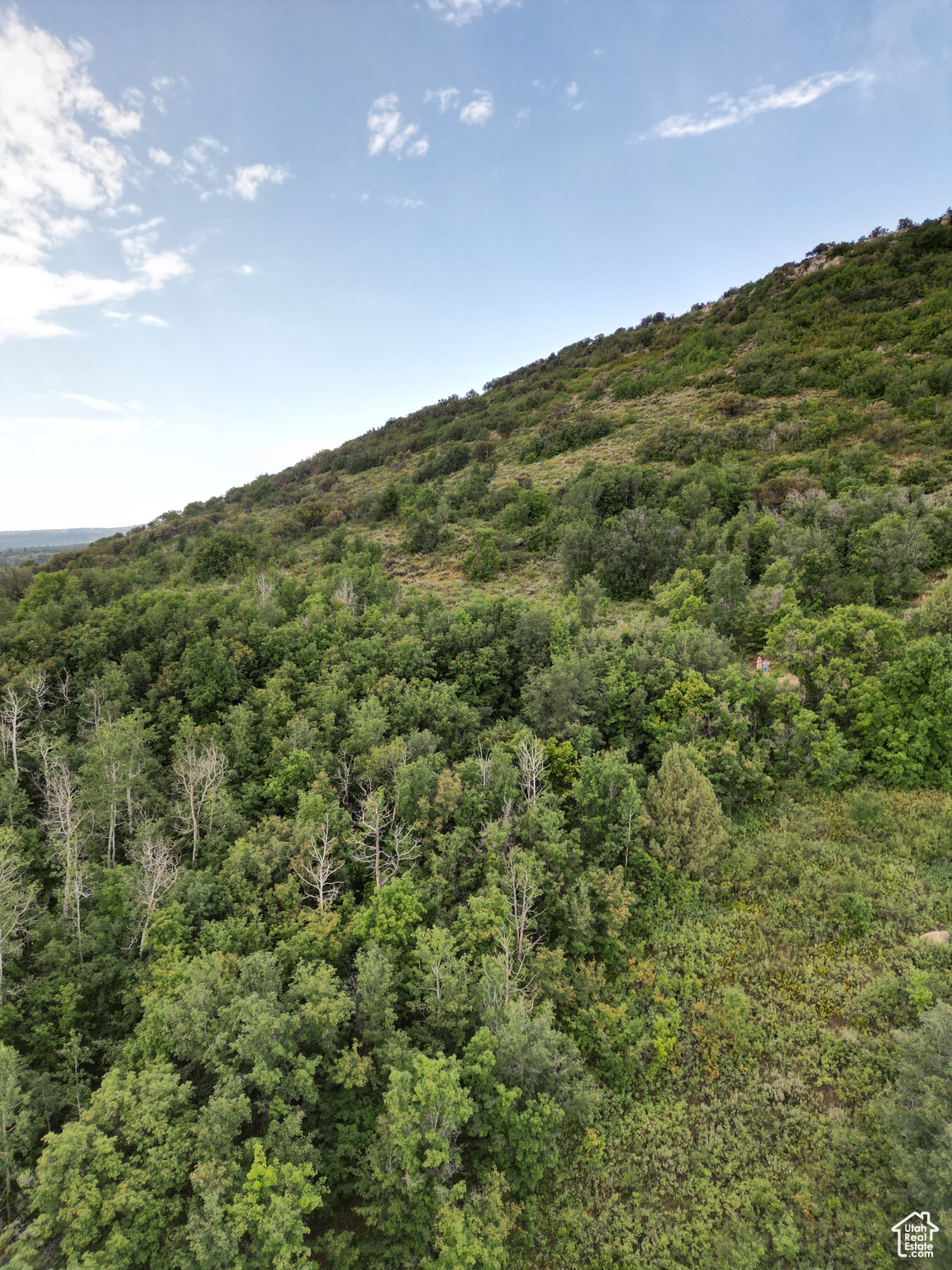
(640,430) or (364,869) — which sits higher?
(640,430)

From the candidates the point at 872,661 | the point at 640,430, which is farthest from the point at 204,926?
the point at 640,430

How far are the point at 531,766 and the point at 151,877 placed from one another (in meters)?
15.2

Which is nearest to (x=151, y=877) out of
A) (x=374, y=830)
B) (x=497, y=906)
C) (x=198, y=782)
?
(x=198, y=782)

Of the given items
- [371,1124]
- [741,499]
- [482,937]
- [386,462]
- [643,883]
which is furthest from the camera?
[386,462]

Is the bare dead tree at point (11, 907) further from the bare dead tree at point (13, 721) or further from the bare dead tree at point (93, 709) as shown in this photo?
→ the bare dead tree at point (93, 709)

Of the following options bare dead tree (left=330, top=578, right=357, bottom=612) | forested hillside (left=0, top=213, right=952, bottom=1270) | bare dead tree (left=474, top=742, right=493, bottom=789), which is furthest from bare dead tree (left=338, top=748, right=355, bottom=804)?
bare dead tree (left=330, top=578, right=357, bottom=612)

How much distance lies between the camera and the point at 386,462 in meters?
82.6

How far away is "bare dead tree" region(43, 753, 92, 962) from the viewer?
19484 mm

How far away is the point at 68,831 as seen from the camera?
65.4 ft

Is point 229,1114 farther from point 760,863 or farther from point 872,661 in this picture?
point 872,661

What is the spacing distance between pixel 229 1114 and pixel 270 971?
329 cm

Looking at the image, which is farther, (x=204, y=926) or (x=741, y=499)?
(x=741, y=499)

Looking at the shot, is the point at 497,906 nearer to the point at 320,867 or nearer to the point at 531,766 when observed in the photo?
the point at 531,766

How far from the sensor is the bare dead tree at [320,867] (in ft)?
61.7
